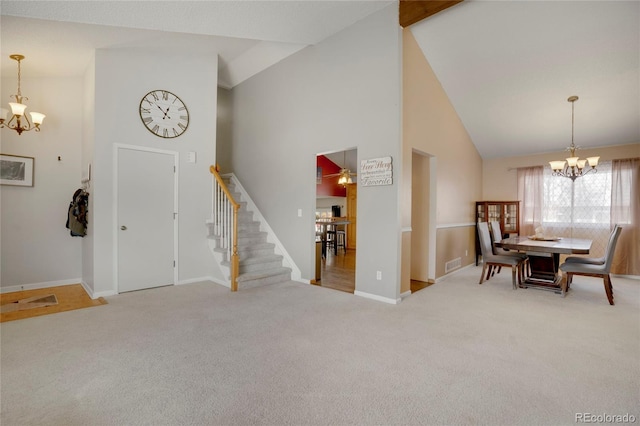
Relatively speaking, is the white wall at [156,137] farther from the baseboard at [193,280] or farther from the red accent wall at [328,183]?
the red accent wall at [328,183]

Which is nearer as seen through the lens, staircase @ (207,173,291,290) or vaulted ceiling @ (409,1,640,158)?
vaulted ceiling @ (409,1,640,158)

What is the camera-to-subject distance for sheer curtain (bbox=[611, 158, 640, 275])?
209 inches

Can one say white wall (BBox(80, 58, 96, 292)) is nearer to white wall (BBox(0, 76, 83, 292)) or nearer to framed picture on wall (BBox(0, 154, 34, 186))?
white wall (BBox(0, 76, 83, 292))

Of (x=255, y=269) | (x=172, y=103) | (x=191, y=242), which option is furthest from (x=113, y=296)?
(x=172, y=103)

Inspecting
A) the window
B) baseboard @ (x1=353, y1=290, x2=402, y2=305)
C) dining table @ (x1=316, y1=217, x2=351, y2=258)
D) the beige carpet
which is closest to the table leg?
the beige carpet

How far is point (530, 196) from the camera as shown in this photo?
646 cm

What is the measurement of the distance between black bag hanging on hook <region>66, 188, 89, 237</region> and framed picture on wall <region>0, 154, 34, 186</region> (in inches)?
24.5

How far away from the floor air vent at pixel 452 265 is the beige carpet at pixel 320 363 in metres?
1.57

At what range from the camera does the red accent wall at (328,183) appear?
1015 centimetres

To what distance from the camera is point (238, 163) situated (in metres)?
6.18

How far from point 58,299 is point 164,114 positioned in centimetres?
282

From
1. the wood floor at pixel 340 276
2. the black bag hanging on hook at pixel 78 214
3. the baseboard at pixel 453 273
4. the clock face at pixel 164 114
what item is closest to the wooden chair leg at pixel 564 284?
the baseboard at pixel 453 273

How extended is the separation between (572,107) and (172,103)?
6316 mm

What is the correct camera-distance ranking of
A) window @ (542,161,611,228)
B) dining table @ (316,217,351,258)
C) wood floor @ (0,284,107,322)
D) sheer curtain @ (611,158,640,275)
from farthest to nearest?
dining table @ (316,217,351,258), window @ (542,161,611,228), sheer curtain @ (611,158,640,275), wood floor @ (0,284,107,322)
